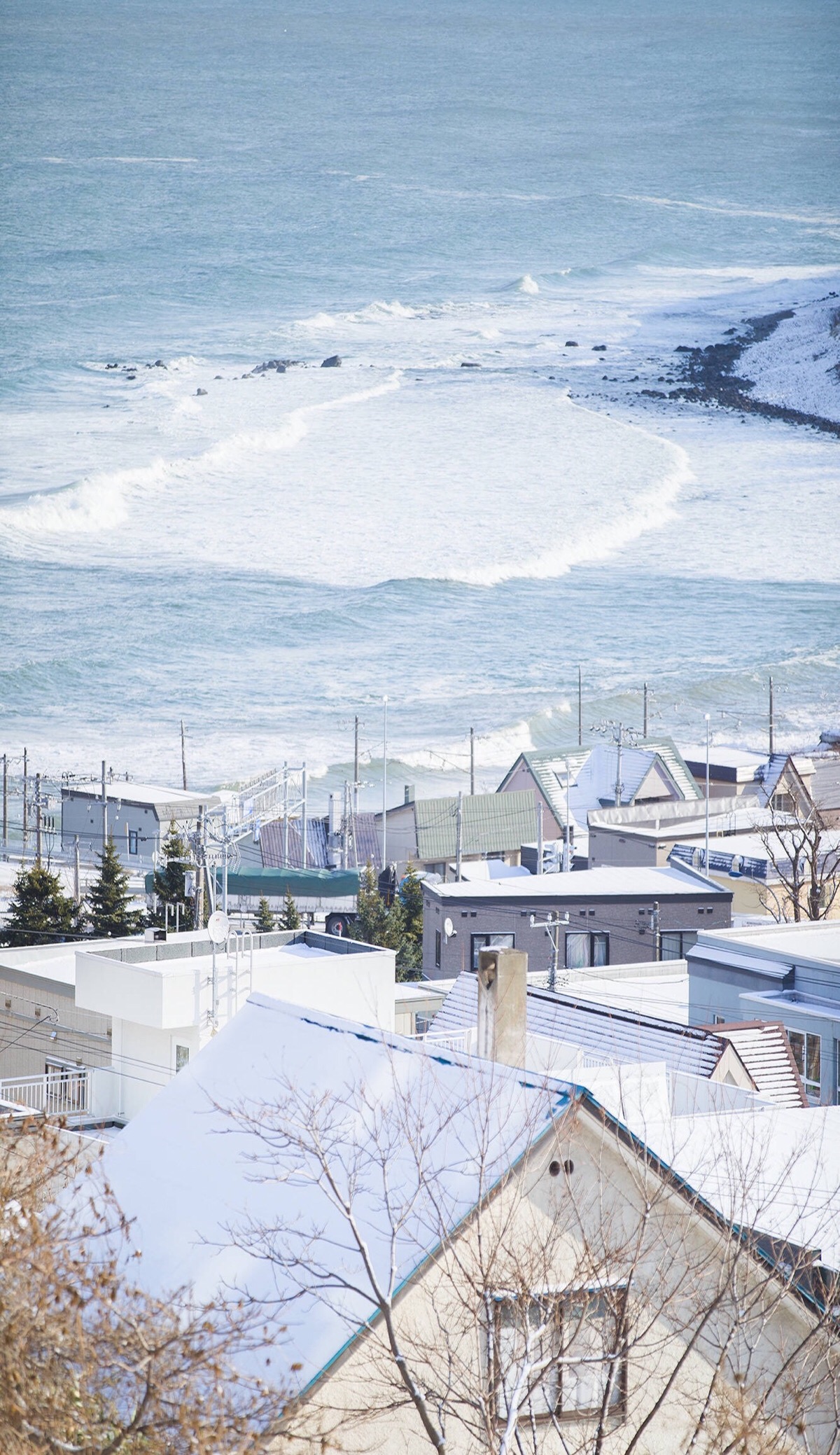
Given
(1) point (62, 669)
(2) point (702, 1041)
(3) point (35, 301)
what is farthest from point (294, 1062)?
(3) point (35, 301)

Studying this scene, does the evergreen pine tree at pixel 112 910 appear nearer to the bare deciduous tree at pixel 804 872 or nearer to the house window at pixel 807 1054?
the bare deciduous tree at pixel 804 872

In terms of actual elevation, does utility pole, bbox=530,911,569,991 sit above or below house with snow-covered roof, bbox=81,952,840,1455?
below

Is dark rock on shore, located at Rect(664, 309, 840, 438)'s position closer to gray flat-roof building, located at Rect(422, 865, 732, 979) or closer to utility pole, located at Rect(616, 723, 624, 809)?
utility pole, located at Rect(616, 723, 624, 809)

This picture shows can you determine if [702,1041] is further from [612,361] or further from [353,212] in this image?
[353,212]

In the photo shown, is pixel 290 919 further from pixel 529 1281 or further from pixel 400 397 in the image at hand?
pixel 400 397

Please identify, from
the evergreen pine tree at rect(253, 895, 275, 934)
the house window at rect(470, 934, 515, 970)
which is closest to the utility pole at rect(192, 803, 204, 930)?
the evergreen pine tree at rect(253, 895, 275, 934)

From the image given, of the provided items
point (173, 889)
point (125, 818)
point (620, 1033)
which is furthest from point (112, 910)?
point (620, 1033)
